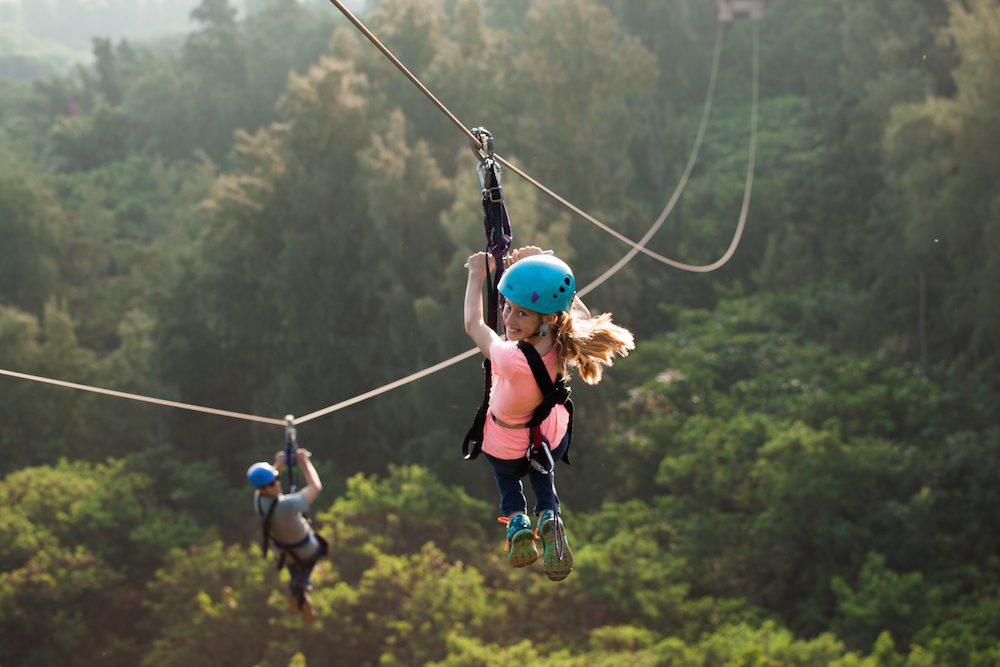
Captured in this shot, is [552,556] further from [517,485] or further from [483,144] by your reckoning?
[483,144]

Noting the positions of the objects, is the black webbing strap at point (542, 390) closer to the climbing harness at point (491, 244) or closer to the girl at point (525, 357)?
the girl at point (525, 357)

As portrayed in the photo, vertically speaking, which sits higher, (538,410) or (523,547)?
(538,410)

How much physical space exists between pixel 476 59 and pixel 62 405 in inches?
366

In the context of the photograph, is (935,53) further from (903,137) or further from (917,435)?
(917,435)

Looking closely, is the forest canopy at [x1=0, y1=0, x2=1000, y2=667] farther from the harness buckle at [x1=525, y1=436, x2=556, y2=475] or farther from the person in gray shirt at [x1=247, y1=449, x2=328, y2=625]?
the harness buckle at [x1=525, y1=436, x2=556, y2=475]

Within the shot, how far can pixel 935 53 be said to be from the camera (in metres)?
20.5

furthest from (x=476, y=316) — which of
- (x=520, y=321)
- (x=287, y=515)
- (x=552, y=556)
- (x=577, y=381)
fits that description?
(x=577, y=381)

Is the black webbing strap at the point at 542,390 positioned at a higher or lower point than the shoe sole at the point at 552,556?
higher

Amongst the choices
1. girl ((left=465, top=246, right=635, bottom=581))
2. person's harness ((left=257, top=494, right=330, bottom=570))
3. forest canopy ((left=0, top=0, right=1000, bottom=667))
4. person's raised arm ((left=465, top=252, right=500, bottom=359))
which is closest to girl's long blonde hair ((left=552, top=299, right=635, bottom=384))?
girl ((left=465, top=246, right=635, bottom=581))

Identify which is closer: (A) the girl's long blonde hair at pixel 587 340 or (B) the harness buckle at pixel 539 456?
(A) the girl's long blonde hair at pixel 587 340

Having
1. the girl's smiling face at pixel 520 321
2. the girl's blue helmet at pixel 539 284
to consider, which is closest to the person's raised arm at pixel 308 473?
the girl's smiling face at pixel 520 321

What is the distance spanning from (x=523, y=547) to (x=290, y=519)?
10.9ft

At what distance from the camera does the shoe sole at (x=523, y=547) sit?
10.7ft

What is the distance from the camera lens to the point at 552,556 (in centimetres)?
328
